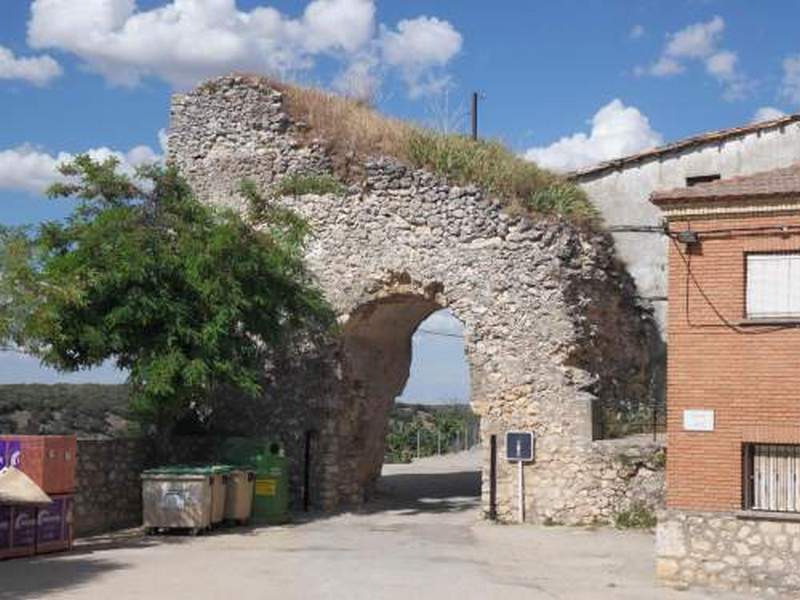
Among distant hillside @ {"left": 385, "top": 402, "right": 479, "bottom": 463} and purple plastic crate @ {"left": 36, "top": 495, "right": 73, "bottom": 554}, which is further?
distant hillside @ {"left": 385, "top": 402, "right": 479, "bottom": 463}

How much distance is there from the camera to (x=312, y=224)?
22.6 m

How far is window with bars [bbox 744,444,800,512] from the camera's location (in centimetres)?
1305

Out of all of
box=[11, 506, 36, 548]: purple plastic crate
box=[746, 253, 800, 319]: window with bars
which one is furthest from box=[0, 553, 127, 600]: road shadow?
box=[746, 253, 800, 319]: window with bars

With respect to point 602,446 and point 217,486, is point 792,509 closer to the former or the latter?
point 602,446

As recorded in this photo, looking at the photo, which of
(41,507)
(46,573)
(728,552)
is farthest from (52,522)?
(728,552)

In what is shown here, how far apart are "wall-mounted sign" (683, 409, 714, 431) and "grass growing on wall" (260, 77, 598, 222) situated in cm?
825

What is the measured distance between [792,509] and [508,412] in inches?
318

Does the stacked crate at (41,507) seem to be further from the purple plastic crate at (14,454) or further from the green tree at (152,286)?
the green tree at (152,286)

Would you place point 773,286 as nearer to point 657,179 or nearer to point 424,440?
point 657,179

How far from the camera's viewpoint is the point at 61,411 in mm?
24609

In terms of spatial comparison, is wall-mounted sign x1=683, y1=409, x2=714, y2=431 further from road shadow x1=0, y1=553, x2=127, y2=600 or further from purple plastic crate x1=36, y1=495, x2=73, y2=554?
purple plastic crate x1=36, y1=495, x2=73, y2=554

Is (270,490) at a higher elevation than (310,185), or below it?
below

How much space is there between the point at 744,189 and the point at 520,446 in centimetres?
818

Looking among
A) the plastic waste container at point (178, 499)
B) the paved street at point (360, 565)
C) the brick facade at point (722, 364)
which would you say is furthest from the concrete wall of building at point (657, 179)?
the plastic waste container at point (178, 499)
